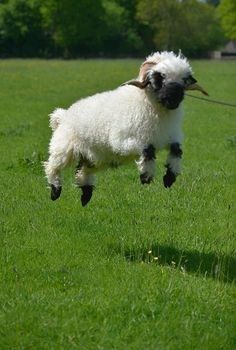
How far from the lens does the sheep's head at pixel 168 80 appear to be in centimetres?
673

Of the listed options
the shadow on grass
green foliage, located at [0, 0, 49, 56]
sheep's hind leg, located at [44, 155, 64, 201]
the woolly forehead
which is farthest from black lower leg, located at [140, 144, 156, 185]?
green foliage, located at [0, 0, 49, 56]

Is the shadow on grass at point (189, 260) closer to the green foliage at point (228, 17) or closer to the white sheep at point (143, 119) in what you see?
the white sheep at point (143, 119)

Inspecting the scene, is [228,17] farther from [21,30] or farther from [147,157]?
[147,157]

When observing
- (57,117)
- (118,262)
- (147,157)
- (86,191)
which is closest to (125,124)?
(147,157)

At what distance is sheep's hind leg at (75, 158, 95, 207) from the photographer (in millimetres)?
8234

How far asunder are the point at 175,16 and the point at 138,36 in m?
5.95

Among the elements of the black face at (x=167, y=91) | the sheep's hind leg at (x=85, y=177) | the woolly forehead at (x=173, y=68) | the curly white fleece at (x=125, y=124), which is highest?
the woolly forehead at (x=173, y=68)

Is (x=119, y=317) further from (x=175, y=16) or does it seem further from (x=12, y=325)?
(x=175, y=16)

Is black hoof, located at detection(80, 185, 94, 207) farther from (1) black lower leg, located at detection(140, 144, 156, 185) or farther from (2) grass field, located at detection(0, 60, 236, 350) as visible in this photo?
(1) black lower leg, located at detection(140, 144, 156, 185)

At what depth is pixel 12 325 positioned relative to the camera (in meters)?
5.70

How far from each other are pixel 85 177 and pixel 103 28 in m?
94.5

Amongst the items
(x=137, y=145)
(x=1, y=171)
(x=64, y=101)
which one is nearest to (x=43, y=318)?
(x=137, y=145)

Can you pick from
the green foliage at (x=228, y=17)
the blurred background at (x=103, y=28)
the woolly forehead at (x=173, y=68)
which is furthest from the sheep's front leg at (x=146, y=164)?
the green foliage at (x=228, y=17)

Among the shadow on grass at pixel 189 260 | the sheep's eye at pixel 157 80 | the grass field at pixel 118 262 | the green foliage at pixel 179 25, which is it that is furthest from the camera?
the green foliage at pixel 179 25
